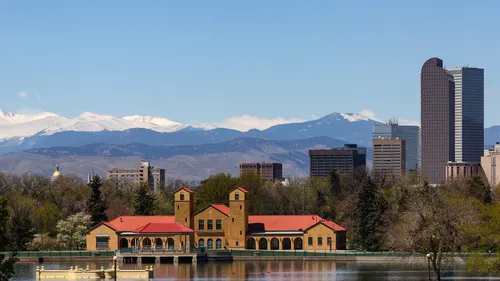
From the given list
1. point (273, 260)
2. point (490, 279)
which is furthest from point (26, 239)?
point (490, 279)

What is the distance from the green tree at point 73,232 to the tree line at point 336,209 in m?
0.12

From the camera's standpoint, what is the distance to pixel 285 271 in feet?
357

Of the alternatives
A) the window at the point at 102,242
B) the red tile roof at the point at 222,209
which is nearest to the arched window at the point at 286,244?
the red tile roof at the point at 222,209

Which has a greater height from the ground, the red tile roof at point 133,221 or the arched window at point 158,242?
the red tile roof at point 133,221

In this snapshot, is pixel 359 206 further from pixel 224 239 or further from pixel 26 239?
pixel 26 239

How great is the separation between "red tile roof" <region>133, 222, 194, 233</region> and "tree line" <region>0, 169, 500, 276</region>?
9.92 metres

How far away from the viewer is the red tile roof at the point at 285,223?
140000mm

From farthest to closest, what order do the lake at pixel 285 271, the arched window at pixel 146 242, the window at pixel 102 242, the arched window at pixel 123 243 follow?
the arched window at pixel 123 243
the window at pixel 102 242
the arched window at pixel 146 242
the lake at pixel 285 271

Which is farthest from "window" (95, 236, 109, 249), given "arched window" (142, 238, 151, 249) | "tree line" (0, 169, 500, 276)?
"arched window" (142, 238, 151, 249)

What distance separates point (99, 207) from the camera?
14988 cm

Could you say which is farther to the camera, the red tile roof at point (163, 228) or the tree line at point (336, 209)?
the red tile roof at point (163, 228)

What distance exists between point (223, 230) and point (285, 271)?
32943 mm

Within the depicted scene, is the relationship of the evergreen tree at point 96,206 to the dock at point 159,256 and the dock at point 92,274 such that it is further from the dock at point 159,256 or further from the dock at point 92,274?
the dock at point 92,274

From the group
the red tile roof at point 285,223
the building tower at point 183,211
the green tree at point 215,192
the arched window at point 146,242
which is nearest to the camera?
the arched window at point 146,242
